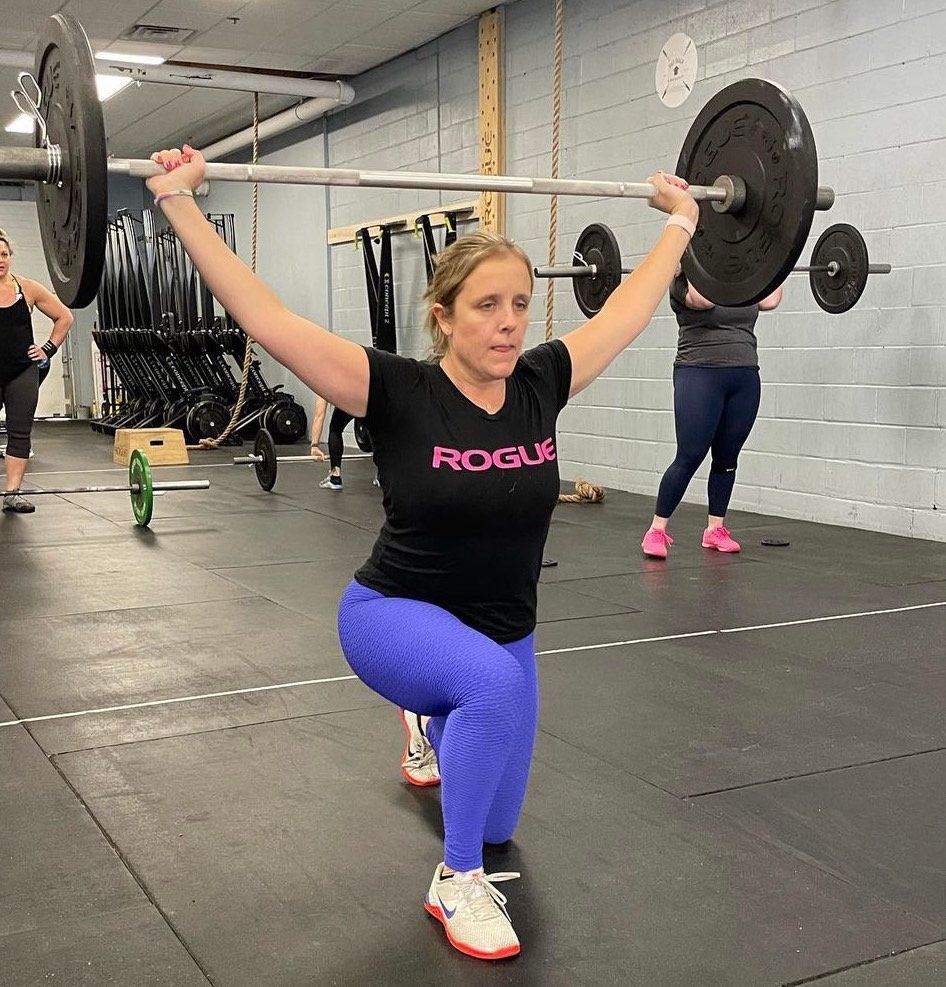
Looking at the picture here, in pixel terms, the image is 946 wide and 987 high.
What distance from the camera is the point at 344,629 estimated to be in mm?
1791

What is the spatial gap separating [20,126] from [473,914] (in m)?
11.1

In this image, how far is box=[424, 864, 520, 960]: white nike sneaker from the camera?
61.6 inches

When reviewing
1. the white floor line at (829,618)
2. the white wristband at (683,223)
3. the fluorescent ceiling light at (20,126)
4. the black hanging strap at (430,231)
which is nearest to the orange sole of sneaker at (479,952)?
the white wristband at (683,223)

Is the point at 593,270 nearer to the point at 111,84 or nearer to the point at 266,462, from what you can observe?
the point at 266,462

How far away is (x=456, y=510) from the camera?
171cm

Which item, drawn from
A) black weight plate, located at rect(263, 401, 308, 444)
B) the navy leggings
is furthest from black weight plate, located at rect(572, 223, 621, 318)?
black weight plate, located at rect(263, 401, 308, 444)

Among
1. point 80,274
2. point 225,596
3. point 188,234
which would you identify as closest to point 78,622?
point 225,596

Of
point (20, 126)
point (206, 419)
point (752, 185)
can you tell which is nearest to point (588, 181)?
point (752, 185)

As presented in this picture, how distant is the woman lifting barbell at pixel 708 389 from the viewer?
4.28 m

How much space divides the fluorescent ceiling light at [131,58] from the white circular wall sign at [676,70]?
3.82 metres

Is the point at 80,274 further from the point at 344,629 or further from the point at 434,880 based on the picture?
the point at 434,880

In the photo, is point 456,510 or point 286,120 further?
point 286,120

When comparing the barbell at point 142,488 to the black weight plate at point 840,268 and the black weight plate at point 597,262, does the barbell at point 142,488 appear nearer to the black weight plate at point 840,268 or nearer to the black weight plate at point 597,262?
the black weight plate at point 597,262

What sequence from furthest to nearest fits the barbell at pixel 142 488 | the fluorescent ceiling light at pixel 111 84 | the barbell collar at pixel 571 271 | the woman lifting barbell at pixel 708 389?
the fluorescent ceiling light at pixel 111 84 → the barbell at pixel 142 488 → the barbell collar at pixel 571 271 → the woman lifting barbell at pixel 708 389
